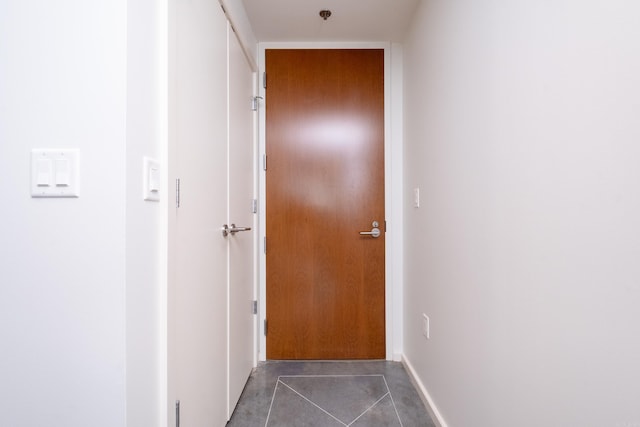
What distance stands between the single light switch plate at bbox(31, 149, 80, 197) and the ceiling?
1.61 meters

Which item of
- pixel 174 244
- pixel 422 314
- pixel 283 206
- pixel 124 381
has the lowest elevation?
pixel 422 314

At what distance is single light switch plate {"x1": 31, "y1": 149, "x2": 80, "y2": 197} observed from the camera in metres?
0.75

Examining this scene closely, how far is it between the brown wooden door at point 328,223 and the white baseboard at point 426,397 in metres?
0.27

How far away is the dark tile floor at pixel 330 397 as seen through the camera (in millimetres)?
1595

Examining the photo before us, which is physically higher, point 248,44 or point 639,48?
point 248,44

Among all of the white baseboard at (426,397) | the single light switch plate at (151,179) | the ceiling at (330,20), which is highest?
the ceiling at (330,20)

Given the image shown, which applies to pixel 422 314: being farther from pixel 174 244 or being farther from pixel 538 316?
pixel 174 244

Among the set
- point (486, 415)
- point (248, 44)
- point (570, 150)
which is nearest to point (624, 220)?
point (570, 150)

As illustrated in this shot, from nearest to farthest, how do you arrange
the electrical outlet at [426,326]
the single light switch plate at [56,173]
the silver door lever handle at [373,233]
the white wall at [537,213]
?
1. the white wall at [537,213]
2. the single light switch plate at [56,173]
3. the electrical outlet at [426,326]
4. the silver door lever handle at [373,233]

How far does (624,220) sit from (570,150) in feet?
0.70

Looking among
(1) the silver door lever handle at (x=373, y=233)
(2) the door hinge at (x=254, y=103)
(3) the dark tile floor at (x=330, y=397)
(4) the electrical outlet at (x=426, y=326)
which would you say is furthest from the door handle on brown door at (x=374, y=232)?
(2) the door hinge at (x=254, y=103)

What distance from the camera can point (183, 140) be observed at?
106 cm

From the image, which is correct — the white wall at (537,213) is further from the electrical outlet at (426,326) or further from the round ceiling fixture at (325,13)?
the round ceiling fixture at (325,13)

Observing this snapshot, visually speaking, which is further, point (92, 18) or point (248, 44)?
point (248, 44)
